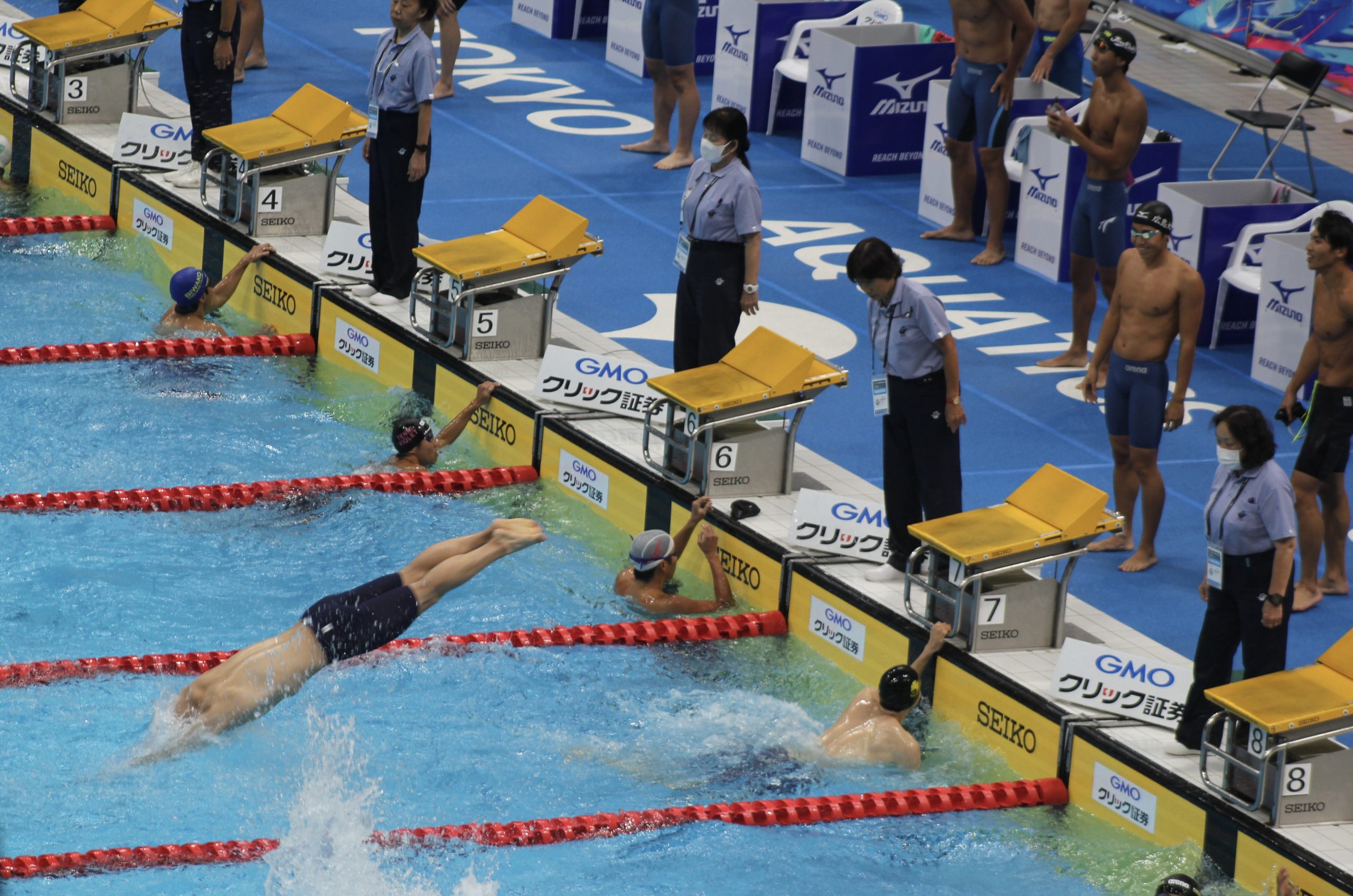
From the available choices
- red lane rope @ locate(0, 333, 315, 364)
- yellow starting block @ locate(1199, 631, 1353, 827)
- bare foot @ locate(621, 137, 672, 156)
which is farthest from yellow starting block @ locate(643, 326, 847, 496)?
bare foot @ locate(621, 137, 672, 156)

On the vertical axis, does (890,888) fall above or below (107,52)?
below

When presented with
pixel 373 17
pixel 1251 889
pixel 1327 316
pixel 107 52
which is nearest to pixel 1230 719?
pixel 1251 889

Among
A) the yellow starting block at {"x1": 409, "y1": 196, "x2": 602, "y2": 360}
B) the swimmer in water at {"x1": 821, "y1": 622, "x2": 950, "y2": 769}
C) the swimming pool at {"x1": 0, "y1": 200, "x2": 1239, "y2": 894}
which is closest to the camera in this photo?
the swimming pool at {"x1": 0, "y1": 200, "x2": 1239, "y2": 894}

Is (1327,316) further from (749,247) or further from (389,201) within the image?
(389,201)

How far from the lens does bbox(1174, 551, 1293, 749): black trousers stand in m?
5.71

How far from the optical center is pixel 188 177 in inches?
444

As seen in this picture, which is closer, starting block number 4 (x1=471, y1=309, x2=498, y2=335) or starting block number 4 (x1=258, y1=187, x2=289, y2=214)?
starting block number 4 (x1=471, y1=309, x2=498, y2=335)

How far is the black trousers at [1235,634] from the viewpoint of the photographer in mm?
5711

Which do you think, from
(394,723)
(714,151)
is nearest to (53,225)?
(714,151)

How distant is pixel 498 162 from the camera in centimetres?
1238

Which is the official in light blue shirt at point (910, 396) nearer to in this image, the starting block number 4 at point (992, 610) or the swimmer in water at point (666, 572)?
the starting block number 4 at point (992, 610)

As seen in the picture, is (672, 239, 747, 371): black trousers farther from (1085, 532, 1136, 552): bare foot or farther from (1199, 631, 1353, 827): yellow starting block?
(1199, 631, 1353, 827): yellow starting block

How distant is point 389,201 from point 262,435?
1367 millimetres

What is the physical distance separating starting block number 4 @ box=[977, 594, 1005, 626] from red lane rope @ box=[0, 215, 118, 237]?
22.8 ft
